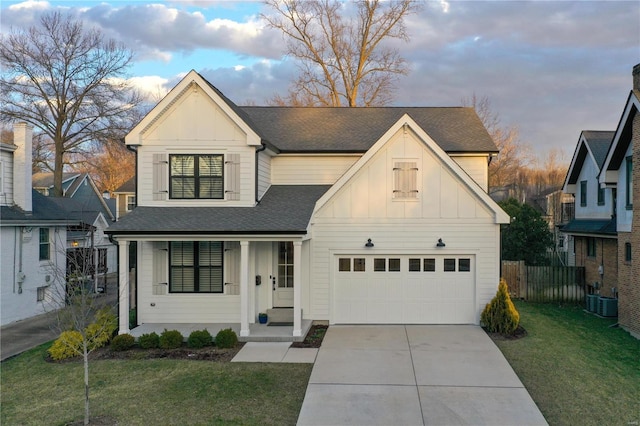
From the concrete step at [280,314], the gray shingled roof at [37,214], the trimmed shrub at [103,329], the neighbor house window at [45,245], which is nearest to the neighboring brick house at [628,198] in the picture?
the concrete step at [280,314]

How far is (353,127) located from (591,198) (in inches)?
432

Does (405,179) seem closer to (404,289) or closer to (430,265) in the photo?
(430,265)

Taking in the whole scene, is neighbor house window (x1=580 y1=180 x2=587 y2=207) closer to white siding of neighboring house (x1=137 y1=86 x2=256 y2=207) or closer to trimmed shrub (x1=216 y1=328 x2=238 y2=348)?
white siding of neighboring house (x1=137 y1=86 x2=256 y2=207)

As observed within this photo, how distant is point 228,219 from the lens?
1267 centimetres

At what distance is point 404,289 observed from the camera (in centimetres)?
1360

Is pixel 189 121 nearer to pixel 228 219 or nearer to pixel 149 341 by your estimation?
pixel 228 219

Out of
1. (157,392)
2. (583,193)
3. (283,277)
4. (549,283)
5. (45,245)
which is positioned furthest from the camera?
(583,193)

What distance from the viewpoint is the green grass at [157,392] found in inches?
293

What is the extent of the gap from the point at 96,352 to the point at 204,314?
10.1 feet

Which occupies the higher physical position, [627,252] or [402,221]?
[402,221]

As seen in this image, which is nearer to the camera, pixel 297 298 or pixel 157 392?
pixel 157 392

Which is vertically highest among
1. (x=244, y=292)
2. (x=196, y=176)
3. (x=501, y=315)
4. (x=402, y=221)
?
(x=196, y=176)

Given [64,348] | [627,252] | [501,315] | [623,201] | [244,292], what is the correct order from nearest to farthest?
[64,348]
[244,292]
[501,315]
[627,252]
[623,201]

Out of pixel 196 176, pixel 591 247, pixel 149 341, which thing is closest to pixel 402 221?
pixel 196 176
